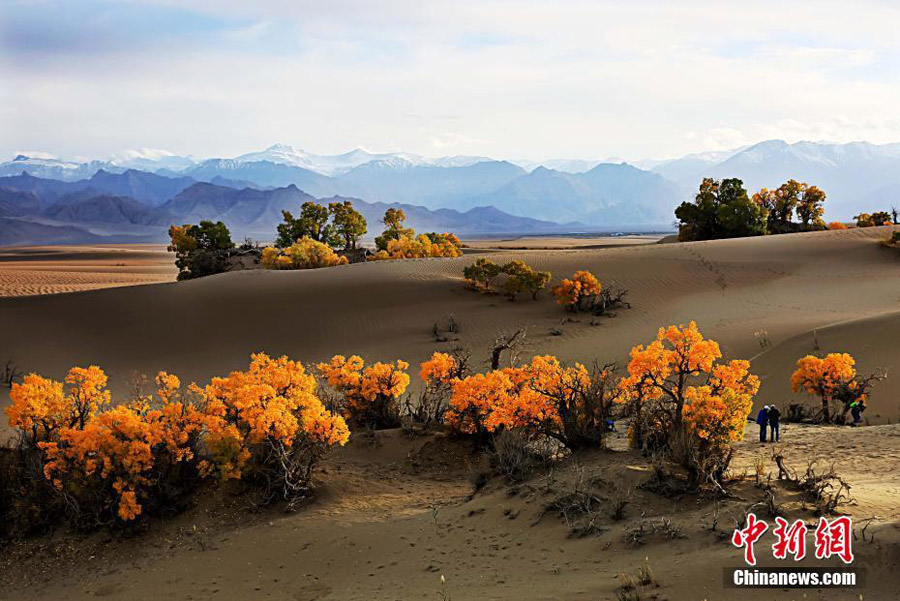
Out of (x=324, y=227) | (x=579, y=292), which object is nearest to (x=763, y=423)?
(x=579, y=292)

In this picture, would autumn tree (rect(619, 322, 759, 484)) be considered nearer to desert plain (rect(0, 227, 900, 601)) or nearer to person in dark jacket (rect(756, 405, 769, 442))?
desert plain (rect(0, 227, 900, 601))

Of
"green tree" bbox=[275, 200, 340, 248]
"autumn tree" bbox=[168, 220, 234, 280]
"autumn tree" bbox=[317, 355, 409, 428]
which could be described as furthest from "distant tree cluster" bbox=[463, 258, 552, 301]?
"green tree" bbox=[275, 200, 340, 248]

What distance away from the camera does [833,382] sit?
55.5 ft

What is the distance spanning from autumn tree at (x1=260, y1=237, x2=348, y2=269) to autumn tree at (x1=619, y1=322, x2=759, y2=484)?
33852 mm

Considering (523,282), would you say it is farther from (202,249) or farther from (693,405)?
(202,249)

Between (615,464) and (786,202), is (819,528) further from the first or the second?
(786,202)

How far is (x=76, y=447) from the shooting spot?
10914mm

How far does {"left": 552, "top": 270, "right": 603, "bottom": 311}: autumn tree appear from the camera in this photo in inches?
1156

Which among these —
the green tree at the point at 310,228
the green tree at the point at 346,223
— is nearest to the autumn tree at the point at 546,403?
the green tree at the point at 346,223

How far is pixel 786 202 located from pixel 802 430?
→ 4805cm

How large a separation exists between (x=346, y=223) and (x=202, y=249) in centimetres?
1105

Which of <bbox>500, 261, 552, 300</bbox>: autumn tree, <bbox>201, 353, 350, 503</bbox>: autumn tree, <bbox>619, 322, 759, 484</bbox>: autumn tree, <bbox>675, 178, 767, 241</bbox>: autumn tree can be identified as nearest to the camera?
<bbox>619, 322, 759, 484</bbox>: autumn tree

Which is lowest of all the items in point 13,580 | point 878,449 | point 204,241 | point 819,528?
point 13,580

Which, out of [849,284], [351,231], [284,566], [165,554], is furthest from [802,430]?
[351,231]
